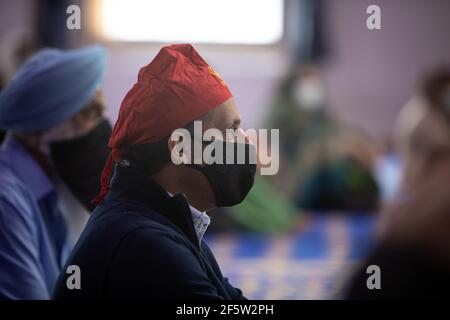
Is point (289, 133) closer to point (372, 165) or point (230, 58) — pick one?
point (372, 165)

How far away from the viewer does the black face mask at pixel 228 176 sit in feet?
3.38

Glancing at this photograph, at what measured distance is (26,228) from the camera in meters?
1.31

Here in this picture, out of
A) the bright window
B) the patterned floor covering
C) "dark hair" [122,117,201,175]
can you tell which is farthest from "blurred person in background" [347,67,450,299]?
the bright window

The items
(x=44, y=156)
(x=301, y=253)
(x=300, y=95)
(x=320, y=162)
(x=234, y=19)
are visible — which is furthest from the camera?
(x=300, y=95)

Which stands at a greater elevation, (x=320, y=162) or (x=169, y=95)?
(x=169, y=95)

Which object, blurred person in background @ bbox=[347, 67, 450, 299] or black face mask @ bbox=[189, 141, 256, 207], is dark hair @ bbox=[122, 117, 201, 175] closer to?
black face mask @ bbox=[189, 141, 256, 207]

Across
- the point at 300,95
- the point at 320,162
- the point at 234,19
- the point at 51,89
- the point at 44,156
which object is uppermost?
the point at 234,19

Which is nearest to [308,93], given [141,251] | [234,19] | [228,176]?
[234,19]

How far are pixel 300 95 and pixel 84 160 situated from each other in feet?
15.0

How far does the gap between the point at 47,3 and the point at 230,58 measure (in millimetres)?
1877

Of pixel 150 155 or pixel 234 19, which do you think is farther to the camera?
pixel 234 19

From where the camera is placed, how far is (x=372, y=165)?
5.59 metres

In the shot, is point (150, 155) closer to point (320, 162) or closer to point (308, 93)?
point (320, 162)

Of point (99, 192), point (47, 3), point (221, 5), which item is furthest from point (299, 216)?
point (99, 192)
